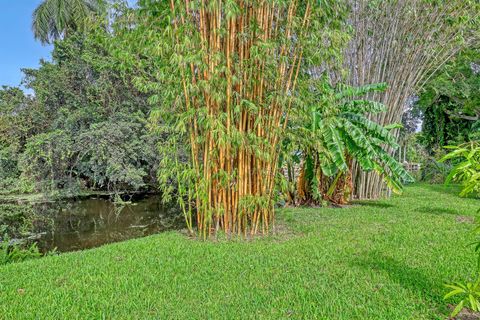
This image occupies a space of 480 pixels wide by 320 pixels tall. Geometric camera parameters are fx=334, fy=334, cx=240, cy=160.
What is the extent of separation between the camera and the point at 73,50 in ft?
32.8

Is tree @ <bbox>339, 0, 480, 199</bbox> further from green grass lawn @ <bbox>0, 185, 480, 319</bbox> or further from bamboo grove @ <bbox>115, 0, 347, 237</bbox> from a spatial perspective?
green grass lawn @ <bbox>0, 185, 480, 319</bbox>

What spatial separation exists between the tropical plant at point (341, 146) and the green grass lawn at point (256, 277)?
1.89m

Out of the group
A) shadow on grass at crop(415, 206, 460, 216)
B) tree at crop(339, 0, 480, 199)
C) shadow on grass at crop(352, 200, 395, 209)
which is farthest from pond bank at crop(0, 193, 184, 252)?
tree at crop(339, 0, 480, 199)

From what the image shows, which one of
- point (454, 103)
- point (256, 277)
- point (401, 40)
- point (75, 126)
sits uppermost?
point (401, 40)

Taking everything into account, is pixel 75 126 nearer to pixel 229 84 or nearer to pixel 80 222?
pixel 80 222

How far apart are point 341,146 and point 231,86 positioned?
294 centimetres

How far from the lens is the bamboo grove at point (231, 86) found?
3.53 metres

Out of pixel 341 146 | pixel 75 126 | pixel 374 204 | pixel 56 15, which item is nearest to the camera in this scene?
pixel 341 146

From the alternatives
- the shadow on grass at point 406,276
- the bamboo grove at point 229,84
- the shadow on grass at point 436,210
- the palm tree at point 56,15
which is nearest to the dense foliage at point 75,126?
the palm tree at point 56,15

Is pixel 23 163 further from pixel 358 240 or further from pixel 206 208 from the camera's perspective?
pixel 358 240

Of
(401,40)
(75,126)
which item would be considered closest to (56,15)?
(75,126)

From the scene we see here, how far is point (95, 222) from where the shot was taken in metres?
7.09

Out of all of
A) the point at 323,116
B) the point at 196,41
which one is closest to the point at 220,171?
the point at 196,41

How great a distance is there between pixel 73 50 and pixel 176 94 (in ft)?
26.3
